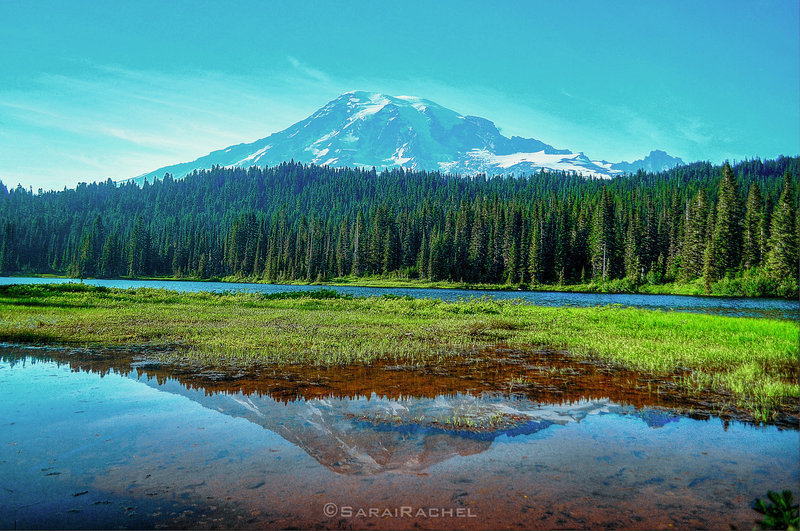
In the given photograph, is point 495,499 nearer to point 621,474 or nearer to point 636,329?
point 621,474

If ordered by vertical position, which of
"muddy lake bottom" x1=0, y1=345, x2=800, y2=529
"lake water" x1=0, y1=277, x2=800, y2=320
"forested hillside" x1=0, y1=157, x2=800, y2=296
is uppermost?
"forested hillside" x1=0, y1=157, x2=800, y2=296

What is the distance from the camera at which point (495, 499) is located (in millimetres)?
6883

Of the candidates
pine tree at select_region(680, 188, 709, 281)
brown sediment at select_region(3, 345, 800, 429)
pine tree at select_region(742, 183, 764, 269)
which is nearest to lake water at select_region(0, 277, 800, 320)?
pine tree at select_region(680, 188, 709, 281)

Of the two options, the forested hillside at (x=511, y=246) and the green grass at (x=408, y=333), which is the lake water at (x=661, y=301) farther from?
the green grass at (x=408, y=333)

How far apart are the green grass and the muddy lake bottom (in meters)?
3.21

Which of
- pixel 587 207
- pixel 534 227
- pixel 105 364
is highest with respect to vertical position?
pixel 587 207

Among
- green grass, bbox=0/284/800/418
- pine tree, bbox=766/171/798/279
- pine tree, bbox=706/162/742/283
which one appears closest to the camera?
green grass, bbox=0/284/800/418

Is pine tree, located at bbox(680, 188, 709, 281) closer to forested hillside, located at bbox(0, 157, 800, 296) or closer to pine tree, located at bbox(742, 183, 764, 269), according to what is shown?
forested hillside, located at bbox(0, 157, 800, 296)

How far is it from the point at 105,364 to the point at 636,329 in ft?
87.8

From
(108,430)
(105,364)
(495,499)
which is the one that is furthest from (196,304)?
(495,499)

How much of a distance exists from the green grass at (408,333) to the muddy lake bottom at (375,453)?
3.21 meters

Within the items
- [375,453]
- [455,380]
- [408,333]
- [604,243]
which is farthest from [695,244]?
[375,453]

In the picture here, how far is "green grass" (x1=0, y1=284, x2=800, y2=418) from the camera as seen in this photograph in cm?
1681

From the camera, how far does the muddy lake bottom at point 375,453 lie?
6500 mm
